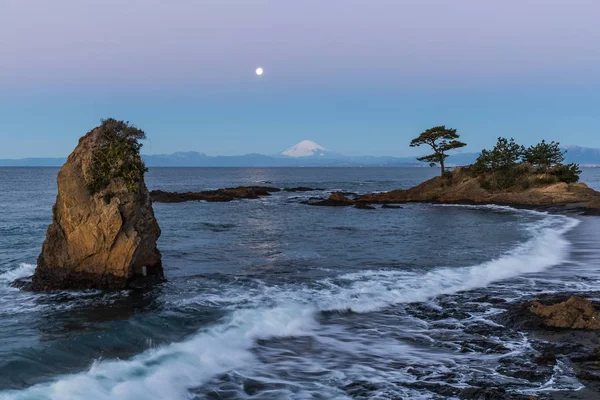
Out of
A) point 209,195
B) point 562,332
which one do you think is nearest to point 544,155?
point 209,195

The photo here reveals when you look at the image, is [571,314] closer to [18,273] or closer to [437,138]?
[18,273]

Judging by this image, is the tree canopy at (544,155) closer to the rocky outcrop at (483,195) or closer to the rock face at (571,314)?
the rocky outcrop at (483,195)

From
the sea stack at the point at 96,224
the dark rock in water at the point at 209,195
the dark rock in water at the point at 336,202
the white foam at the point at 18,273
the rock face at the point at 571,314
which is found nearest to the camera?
the rock face at the point at 571,314

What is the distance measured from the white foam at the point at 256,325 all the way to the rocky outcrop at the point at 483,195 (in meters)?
29.9

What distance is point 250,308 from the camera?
15.5m

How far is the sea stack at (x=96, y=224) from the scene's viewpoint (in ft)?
57.2

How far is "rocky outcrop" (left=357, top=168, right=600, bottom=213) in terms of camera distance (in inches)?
1997

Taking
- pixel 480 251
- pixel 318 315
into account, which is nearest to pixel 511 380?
pixel 318 315

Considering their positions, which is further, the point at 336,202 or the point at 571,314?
the point at 336,202

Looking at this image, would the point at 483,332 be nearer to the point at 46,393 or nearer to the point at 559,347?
the point at 559,347

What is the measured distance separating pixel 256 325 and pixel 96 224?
7367 mm

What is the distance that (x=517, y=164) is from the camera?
6022cm

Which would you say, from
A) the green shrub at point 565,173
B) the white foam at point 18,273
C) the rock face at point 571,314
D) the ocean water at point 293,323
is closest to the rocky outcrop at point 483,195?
the green shrub at point 565,173

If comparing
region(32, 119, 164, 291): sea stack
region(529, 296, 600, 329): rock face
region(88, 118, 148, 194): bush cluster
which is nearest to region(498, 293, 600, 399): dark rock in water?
region(529, 296, 600, 329): rock face
